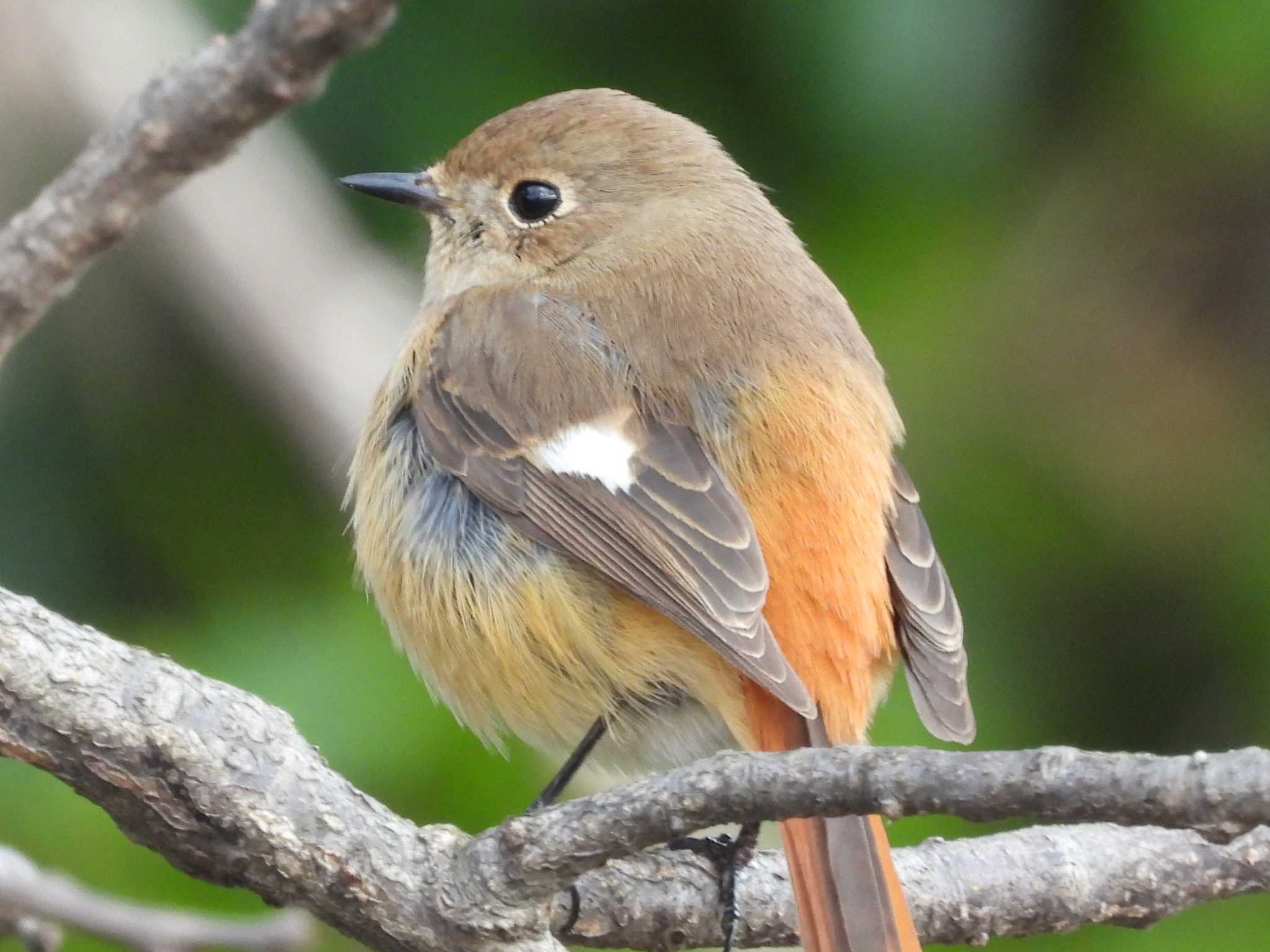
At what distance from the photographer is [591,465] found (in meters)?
3.37

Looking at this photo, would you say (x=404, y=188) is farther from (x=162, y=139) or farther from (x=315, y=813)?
(x=162, y=139)

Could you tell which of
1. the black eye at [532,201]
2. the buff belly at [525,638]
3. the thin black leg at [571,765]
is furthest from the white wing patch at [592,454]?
the black eye at [532,201]

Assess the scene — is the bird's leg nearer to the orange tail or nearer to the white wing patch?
the orange tail

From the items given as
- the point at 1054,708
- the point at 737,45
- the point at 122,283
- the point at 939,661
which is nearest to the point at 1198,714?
the point at 1054,708

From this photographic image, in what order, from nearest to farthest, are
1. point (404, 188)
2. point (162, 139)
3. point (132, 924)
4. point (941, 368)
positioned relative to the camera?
point (162, 139) < point (132, 924) < point (404, 188) < point (941, 368)

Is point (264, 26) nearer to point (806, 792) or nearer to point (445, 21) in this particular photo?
point (806, 792)

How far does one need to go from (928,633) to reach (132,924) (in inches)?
74.8

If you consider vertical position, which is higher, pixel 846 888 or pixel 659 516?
pixel 659 516

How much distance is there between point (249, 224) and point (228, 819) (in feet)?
8.40

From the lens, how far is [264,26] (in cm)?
171

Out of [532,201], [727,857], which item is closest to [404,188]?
[532,201]

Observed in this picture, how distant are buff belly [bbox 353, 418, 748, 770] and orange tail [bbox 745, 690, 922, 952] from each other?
0.36 meters

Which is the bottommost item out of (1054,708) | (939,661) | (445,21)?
(939,661)

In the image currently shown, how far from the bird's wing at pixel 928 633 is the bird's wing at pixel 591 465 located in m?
0.42
